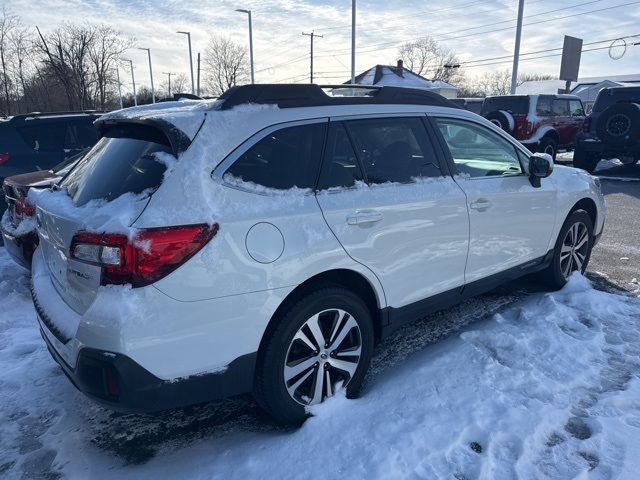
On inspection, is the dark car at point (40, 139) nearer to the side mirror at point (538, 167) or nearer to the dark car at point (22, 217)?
the dark car at point (22, 217)

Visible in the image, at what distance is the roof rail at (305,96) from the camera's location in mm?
2635

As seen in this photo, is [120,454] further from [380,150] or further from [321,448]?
[380,150]

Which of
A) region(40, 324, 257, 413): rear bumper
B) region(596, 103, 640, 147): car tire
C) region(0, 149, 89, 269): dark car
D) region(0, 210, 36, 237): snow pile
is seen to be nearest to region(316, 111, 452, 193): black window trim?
region(40, 324, 257, 413): rear bumper

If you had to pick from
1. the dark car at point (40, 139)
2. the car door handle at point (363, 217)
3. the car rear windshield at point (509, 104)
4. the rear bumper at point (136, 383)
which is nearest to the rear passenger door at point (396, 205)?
the car door handle at point (363, 217)

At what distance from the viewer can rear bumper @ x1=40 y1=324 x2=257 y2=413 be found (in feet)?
7.18

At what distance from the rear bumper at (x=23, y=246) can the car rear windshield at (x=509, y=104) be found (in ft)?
44.1

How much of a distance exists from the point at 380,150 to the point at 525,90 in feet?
233

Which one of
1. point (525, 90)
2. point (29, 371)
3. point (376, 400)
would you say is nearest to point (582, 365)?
point (376, 400)

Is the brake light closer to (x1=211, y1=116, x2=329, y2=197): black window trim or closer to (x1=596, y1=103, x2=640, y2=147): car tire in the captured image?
(x1=211, y1=116, x2=329, y2=197): black window trim

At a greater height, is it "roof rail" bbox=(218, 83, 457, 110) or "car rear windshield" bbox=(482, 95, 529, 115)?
"car rear windshield" bbox=(482, 95, 529, 115)

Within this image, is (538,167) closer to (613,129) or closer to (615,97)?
(613,129)

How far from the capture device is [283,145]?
2.66 meters

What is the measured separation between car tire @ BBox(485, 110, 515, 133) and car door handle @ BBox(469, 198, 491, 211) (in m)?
11.7

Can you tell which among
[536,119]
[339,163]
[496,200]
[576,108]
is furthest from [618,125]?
[339,163]
